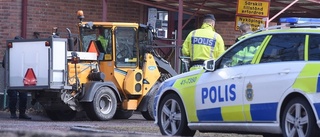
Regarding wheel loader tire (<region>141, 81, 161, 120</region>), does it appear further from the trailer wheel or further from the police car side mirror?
the police car side mirror

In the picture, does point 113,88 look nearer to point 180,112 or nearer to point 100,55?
point 100,55

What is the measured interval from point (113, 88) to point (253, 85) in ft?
26.6

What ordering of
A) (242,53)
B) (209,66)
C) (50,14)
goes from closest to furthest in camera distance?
1. (242,53)
2. (209,66)
3. (50,14)

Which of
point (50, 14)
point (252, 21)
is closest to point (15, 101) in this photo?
point (50, 14)

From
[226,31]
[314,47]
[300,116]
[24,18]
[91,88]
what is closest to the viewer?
[300,116]

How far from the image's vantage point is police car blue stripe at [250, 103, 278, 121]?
32.2 feet

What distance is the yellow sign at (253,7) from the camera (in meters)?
19.3

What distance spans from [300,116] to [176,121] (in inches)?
94.4

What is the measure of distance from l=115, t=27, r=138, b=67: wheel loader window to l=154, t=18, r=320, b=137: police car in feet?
21.3

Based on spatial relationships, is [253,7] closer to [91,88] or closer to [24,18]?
[91,88]

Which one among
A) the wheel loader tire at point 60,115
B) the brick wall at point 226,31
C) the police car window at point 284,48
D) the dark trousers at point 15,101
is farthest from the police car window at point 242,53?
the brick wall at point 226,31

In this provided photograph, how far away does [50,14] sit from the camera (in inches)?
888

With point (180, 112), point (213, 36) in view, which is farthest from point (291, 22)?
point (213, 36)

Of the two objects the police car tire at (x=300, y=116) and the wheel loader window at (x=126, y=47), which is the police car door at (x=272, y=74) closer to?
the police car tire at (x=300, y=116)
